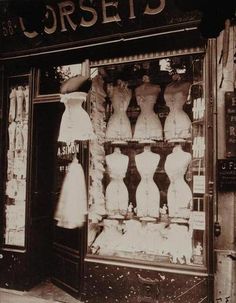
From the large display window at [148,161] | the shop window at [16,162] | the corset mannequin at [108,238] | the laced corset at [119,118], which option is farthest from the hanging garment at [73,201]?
the shop window at [16,162]

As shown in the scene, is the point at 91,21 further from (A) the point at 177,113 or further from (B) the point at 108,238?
(B) the point at 108,238

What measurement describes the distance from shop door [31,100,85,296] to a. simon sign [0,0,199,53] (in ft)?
3.55

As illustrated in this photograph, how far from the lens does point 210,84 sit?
5129mm

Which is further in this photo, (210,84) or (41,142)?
(41,142)

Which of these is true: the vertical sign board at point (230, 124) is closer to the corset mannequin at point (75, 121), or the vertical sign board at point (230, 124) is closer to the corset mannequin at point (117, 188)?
the corset mannequin at point (117, 188)

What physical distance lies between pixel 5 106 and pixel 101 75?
1751mm

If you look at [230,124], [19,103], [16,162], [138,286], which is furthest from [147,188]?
[19,103]

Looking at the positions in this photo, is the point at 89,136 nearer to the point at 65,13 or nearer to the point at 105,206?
the point at 105,206

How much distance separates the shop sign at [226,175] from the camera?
5039mm

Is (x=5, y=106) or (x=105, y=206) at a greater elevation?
(x=5, y=106)

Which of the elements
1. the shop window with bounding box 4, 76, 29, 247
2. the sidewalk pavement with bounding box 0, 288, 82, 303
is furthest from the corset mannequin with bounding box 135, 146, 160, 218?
the shop window with bounding box 4, 76, 29, 247

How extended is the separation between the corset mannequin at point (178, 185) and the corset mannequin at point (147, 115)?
0.40 m

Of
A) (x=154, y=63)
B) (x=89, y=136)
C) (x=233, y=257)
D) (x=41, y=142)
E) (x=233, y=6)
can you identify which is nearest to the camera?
(x=233, y=6)

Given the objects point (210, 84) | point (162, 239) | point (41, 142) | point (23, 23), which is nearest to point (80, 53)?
point (23, 23)
